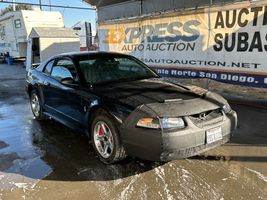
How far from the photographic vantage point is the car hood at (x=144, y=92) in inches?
145

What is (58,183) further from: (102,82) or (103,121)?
(102,82)

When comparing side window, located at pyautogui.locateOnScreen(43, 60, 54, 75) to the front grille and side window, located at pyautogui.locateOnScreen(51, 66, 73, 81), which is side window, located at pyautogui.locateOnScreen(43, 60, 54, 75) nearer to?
side window, located at pyautogui.locateOnScreen(51, 66, 73, 81)

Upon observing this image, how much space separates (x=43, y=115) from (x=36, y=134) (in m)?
0.74

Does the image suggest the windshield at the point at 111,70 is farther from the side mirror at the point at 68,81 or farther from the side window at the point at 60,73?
the side window at the point at 60,73

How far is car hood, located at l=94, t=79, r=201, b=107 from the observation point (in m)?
3.68

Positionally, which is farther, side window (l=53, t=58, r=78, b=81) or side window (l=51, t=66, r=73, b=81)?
side window (l=51, t=66, r=73, b=81)

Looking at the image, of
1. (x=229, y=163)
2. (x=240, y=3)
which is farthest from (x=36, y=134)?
(x=240, y=3)

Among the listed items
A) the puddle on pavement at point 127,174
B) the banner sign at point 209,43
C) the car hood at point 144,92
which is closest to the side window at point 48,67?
the puddle on pavement at point 127,174

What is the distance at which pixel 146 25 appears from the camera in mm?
9867

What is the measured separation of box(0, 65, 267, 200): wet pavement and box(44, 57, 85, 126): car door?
17.7 inches

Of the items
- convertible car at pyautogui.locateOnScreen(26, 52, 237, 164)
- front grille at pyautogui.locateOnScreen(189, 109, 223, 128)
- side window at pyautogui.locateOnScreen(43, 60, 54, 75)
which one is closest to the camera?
convertible car at pyautogui.locateOnScreen(26, 52, 237, 164)

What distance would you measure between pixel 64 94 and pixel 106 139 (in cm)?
131

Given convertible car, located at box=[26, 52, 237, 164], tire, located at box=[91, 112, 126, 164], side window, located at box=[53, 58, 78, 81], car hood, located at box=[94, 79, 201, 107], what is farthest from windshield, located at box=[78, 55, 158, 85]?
tire, located at box=[91, 112, 126, 164]

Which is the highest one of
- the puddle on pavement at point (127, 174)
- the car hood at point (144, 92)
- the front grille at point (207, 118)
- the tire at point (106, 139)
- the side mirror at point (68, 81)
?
the side mirror at point (68, 81)
